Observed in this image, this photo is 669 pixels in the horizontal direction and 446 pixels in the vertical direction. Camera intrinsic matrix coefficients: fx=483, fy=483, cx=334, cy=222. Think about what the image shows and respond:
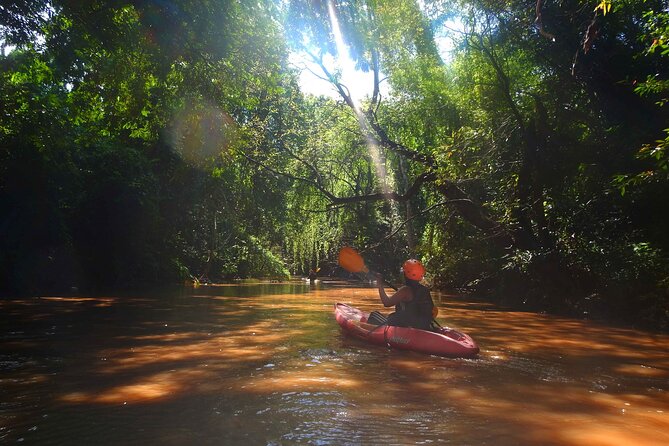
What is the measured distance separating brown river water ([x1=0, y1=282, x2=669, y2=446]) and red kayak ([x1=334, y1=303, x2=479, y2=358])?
0.44 ft

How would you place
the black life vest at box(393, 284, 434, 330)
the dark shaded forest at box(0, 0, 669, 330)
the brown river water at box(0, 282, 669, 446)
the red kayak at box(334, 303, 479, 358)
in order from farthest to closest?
1. the dark shaded forest at box(0, 0, 669, 330)
2. the black life vest at box(393, 284, 434, 330)
3. the red kayak at box(334, 303, 479, 358)
4. the brown river water at box(0, 282, 669, 446)

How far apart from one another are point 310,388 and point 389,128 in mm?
16578

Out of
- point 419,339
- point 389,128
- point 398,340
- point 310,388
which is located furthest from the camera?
point 389,128

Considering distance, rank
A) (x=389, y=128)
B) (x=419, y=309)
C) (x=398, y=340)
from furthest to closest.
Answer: (x=389, y=128) → (x=419, y=309) → (x=398, y=340)

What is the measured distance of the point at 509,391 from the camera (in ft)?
14.9

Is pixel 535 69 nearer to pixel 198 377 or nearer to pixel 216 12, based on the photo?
pixel 216 12

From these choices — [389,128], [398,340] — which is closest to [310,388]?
[398,340]

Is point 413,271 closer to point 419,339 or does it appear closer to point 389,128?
point 419,339

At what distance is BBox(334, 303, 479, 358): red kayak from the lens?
19.5 ft

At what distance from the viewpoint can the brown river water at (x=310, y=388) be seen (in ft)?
10.8

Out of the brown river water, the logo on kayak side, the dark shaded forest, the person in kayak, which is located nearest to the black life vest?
the person in kayak

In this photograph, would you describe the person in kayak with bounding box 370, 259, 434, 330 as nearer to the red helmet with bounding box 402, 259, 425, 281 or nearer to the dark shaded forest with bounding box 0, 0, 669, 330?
the red helmet with bounding box 402, 259, 425, 281

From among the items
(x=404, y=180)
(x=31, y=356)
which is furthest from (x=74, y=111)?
(x=404, y=180)

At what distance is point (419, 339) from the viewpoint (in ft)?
20.4
